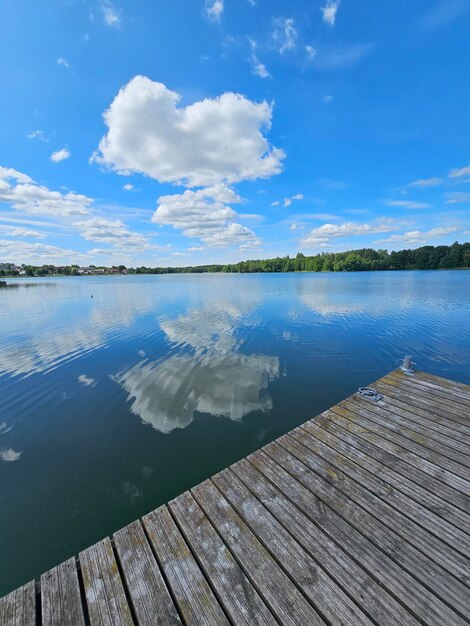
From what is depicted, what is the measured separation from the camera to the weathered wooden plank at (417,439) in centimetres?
354

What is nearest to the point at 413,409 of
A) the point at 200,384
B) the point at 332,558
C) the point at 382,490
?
the point at 382,490

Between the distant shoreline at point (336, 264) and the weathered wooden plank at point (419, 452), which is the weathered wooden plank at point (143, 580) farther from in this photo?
the distant shoreline at point (336, 264)

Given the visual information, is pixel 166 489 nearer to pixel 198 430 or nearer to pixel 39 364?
pixel 198 430

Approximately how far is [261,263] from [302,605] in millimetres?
138111

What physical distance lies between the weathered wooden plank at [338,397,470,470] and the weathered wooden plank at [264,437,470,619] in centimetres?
156

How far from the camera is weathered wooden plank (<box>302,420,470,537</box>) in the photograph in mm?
2811

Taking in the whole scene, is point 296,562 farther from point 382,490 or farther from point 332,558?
point 382,490

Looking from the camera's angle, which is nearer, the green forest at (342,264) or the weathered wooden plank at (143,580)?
the weathered wooden plank at (143,580)

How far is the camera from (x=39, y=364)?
10.1 meters

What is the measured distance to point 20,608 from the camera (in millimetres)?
2092

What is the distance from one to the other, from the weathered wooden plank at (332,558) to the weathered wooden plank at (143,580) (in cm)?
103

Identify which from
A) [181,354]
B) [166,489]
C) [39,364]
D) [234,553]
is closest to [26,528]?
[166,489]

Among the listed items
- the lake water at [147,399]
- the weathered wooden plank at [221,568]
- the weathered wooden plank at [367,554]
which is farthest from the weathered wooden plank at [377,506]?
the lake water at [147,399]

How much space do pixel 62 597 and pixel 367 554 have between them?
2.75m
